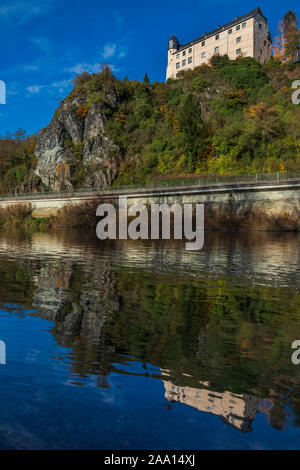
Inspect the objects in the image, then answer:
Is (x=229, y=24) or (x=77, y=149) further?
(x=229, y=24)

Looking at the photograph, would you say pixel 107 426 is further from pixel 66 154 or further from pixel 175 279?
pixel 66 154

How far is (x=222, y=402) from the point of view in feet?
14.4

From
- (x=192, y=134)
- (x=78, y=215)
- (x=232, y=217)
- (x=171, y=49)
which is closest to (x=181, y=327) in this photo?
(x=232, y=217)

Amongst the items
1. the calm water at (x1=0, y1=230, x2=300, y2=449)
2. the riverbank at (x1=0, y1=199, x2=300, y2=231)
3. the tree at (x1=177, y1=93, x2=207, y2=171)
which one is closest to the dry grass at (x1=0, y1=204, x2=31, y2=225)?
the riverbank at (x1=0, y1=199, x2=300, y2=231)

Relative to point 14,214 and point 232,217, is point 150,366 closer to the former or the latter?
point 232,217

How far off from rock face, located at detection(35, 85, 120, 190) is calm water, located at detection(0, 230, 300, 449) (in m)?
59.8

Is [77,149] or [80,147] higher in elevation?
[80,147]

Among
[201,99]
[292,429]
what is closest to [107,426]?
[292,429]

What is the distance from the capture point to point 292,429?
12.5ft

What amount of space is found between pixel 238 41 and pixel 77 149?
48352 mm

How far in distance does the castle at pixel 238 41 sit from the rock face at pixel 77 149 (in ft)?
107

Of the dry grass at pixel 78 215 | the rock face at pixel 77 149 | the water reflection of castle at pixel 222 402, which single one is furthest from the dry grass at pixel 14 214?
the water reflection of castle at pixel 222 402

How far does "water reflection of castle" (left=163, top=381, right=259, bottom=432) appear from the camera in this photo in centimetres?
405
